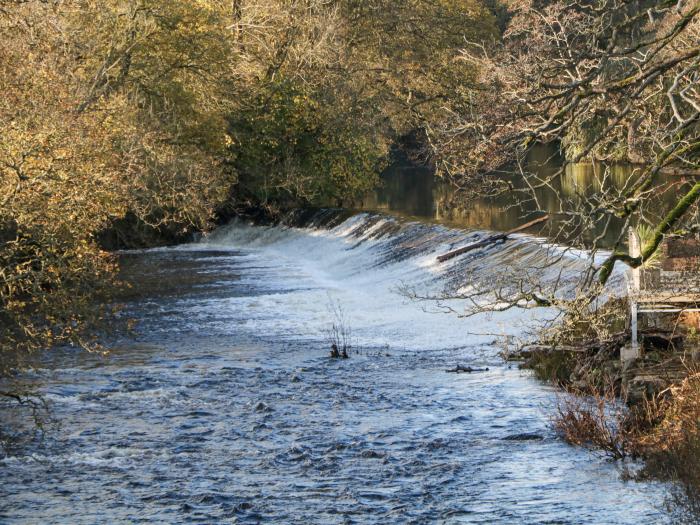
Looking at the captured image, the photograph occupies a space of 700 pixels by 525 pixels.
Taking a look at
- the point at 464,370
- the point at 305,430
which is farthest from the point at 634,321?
the point at 305,430

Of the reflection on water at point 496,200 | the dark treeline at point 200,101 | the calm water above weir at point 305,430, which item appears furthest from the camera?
the reflection on water at point 496,200

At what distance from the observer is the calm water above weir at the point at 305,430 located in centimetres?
1116

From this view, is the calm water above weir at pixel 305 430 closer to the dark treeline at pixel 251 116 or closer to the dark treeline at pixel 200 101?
the dark treeline at pixel 251 116

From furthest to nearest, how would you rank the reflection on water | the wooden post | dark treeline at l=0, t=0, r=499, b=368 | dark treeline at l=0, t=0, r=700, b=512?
the reflection on water, dark treeline at l=0, t=0, r=499, b=368, the wooden post, dark treeline at l=0, t=0, r=700, b=512

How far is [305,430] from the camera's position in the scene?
1405 cm

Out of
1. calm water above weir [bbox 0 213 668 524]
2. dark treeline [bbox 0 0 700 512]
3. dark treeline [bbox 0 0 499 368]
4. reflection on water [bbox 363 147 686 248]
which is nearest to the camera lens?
calm water above weir [bbox 0 213 668 524]

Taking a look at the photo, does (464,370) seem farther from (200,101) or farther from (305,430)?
(200,101)

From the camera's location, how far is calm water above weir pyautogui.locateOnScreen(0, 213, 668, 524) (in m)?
11.2

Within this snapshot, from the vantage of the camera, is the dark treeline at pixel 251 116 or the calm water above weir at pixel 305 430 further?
the dark treeline at pixel 251 116

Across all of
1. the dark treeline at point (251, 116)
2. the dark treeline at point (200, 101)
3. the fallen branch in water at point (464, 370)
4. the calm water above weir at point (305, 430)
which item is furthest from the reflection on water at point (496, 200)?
the fallen branch in water at point (464, 370)

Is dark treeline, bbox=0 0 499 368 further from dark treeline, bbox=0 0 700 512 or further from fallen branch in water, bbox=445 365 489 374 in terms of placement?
fallen branch in water, bbox=445 365 489 374

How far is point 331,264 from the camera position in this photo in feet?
99.6

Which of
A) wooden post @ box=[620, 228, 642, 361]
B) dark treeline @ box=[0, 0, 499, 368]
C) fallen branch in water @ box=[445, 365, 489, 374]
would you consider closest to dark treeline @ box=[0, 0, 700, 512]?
dark treeline @ box=[0, 0, 499, 368]

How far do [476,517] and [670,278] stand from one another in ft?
19.6
